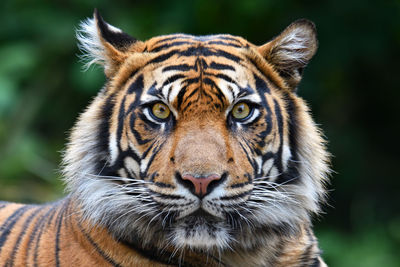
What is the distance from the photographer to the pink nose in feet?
7.63

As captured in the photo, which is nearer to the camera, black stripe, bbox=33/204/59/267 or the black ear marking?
black stripe, bbox=33/204/59/267

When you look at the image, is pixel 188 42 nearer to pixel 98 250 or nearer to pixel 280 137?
pixel 280 137

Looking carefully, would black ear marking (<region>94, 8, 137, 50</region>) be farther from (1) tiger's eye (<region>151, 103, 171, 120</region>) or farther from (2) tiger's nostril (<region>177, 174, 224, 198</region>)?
(2) tiger's nostril (<region>177, 174, 224, 198</region>)

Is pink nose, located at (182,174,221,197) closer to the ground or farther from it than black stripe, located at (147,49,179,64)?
closer to the ground

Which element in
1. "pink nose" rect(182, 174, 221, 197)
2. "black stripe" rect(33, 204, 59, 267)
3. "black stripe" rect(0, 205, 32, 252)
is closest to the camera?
"pink nose" rect(182, 174, 221, 197)

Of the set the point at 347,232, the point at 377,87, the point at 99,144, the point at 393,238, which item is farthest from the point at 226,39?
the point at 377,87

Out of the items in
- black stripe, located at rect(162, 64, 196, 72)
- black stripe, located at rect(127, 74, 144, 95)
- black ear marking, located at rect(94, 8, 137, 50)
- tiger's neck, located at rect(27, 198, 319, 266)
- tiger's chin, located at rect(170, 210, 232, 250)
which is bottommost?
tiger's neck, located at rect(27, 198, 319, 266)

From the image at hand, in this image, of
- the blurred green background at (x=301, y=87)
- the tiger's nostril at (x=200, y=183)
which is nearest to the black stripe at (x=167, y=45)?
the tiger's nostril at (x=200, y=183)

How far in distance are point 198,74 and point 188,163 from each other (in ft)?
1.49

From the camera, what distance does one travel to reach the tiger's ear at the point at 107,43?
2.85 meters

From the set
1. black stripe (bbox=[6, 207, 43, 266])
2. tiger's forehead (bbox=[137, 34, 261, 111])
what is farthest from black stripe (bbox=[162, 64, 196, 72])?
black stripe (bbox=[6, 207, 43, 266])

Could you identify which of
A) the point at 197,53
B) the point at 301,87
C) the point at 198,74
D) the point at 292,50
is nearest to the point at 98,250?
the point at 198,74

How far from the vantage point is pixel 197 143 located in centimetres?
245

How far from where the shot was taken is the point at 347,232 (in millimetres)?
6684
